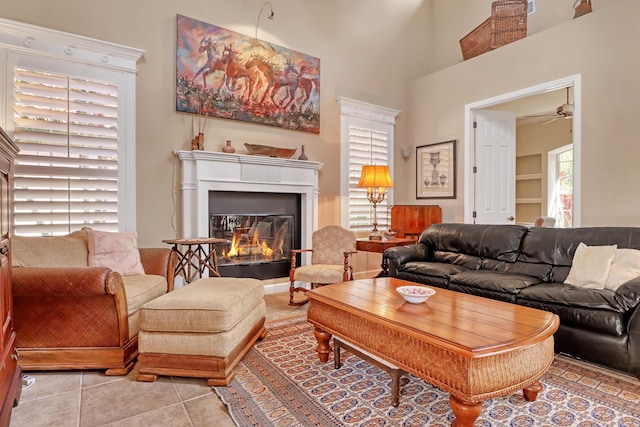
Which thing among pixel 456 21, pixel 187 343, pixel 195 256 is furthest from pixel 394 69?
pixel 187 343

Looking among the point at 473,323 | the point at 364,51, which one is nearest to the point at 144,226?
the point at 473,323

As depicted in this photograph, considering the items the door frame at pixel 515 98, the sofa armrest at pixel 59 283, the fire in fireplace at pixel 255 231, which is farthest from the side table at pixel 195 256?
the door frame at pixel 515 98

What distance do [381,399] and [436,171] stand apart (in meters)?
4.21

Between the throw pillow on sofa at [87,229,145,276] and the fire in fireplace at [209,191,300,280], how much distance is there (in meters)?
1.20

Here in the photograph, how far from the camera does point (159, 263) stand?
10.4 feet

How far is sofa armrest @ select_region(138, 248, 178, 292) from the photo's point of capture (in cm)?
314

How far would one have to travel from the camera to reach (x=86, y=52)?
133 inches

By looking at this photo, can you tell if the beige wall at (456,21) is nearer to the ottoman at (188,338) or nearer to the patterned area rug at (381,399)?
the patterned area rug at (381,399)

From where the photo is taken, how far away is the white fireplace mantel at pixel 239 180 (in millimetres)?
3916

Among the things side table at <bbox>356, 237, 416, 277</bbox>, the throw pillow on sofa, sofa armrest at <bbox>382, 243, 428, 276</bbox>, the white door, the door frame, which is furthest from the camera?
the white door

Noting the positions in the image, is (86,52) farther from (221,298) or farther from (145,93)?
(221,298)

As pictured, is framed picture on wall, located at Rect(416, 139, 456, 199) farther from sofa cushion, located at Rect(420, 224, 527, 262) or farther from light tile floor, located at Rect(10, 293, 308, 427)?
light tile floor, located at Rect(10, 293, 308, 427)

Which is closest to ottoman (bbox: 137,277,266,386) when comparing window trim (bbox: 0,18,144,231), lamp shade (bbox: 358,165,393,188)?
window trim (bbox: 0,18,144,231)

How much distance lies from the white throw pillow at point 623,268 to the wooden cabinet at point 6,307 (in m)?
3.53
